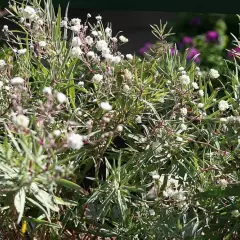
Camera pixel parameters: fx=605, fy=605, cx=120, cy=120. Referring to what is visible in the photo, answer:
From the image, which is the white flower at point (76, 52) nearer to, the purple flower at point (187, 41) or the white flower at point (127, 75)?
Answer: the white flower at point (127, 75)

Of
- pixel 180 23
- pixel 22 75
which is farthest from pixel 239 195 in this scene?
pixel 180 23

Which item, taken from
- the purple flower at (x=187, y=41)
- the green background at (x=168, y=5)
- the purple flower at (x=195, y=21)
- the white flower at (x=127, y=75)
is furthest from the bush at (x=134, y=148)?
the purple flower at (x=195, y=21)

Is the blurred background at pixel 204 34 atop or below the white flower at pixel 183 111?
below

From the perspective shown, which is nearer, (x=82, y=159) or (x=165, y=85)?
(x=82, y=159)

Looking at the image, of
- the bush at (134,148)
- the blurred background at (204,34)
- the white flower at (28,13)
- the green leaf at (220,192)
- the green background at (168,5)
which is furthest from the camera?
the blurred background at (204,34)

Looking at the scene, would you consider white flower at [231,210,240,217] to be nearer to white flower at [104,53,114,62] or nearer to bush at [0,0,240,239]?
bush at [0,0,240,239]

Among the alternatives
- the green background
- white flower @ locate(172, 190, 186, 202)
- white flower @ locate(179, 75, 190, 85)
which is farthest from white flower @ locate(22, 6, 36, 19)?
the green background


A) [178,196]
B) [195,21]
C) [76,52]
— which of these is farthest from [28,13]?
[195,21]

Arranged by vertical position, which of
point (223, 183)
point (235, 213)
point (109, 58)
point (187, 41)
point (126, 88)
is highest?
point (109, 58)

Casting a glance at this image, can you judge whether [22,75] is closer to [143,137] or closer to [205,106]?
[143,137]

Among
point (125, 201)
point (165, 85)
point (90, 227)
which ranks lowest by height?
point (90, 227)

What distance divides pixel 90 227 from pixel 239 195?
66 centimetres

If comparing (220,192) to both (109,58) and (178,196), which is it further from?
(109,58)

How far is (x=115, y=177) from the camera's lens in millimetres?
2029
